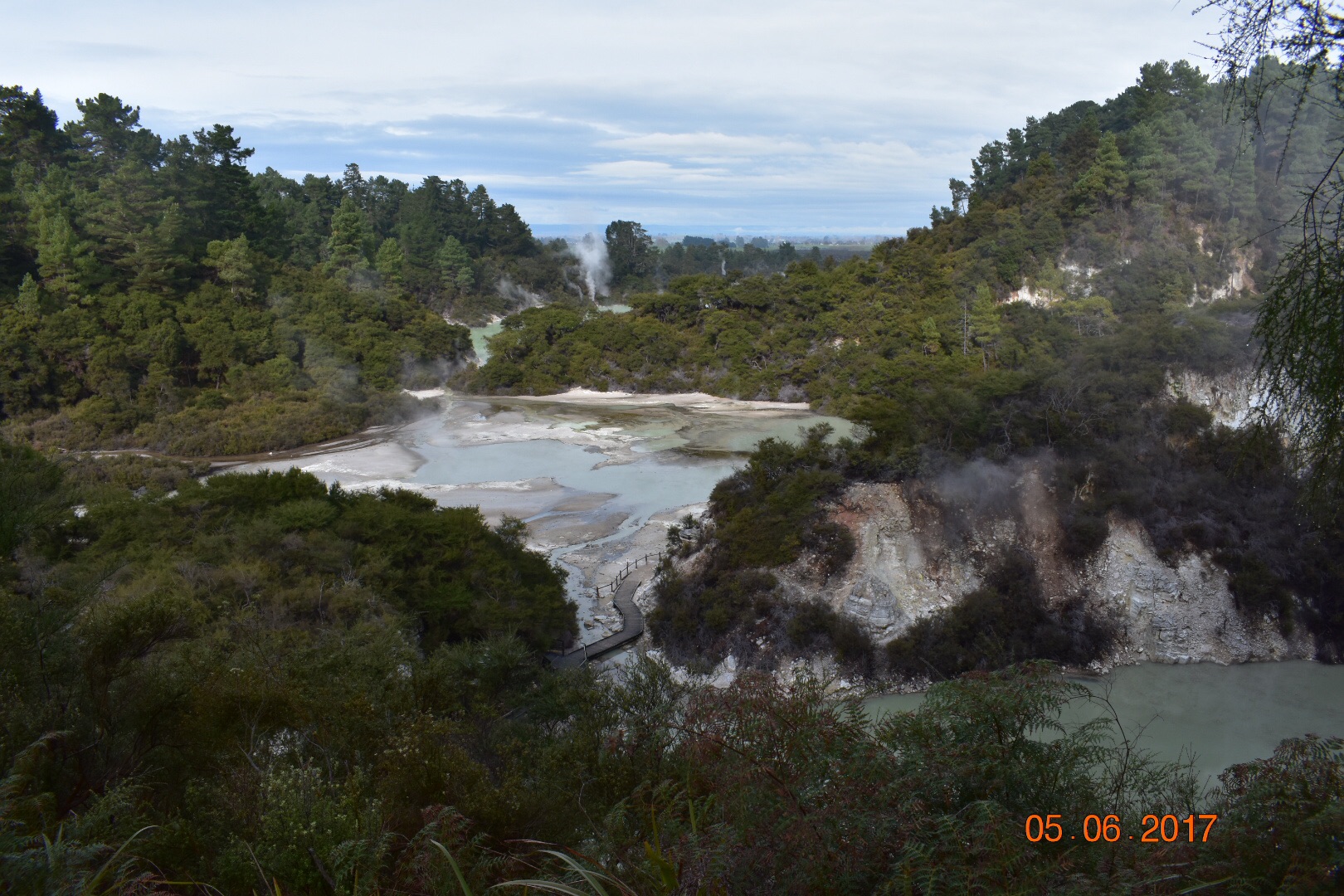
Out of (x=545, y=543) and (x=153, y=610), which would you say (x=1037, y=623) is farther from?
(x=153, y=610)

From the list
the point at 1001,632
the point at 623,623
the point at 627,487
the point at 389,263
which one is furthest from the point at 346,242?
the point at 1001,632

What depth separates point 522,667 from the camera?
8.66m

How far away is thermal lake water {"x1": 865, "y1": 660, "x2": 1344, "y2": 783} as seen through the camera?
31.2 ft

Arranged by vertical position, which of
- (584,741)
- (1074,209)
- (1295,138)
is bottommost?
(584,741)

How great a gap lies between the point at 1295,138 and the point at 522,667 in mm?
36354

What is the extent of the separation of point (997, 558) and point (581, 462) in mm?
13904

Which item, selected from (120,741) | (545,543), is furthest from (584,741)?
(545,543)

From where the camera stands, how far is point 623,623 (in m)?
13.5

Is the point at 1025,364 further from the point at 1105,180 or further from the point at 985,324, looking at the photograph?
the point at 1105,180

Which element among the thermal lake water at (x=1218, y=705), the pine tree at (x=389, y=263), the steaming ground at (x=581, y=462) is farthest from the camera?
the pine tree at (x=389, y=263)

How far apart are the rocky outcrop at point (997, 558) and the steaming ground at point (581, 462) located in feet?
14.2

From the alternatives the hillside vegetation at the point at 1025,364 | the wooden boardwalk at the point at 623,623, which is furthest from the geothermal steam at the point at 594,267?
the wooden boardwalk at the point at 623,623

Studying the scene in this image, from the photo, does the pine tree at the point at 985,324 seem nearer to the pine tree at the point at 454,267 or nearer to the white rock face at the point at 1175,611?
the white rock face at the point at 1175,611

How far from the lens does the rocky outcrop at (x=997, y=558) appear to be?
39.8 feet
